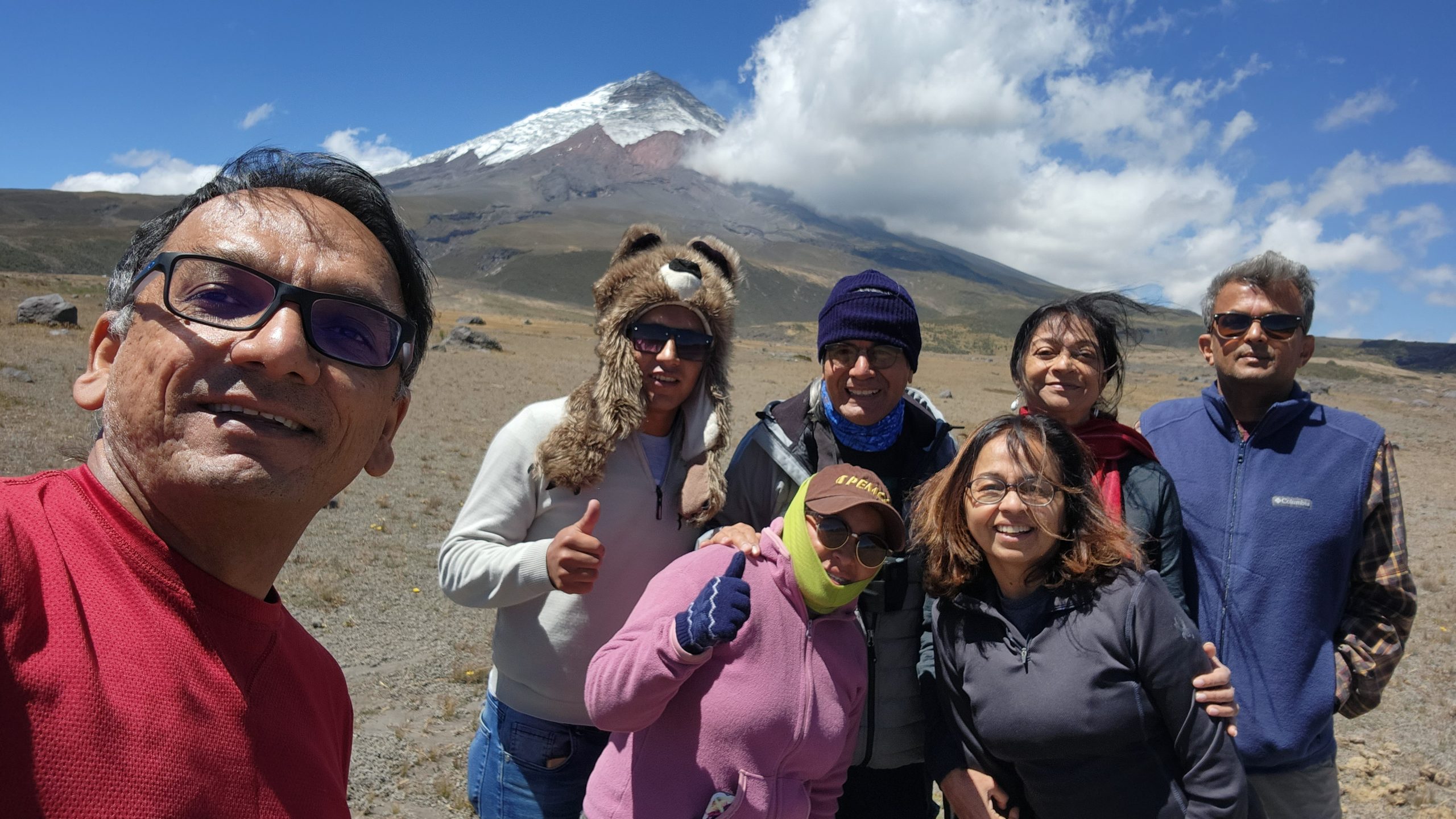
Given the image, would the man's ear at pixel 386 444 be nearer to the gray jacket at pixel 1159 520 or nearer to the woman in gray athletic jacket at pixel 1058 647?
Answer: the woman in gray athletic jacket at pixel 1058 647

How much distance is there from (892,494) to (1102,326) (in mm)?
1015

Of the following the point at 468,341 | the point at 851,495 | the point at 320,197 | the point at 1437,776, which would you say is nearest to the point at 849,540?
the point at 851,495

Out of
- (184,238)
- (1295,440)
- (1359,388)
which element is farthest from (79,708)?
Result: (1359,388)

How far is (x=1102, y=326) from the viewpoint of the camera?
297cm

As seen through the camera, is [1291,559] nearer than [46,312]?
Yes

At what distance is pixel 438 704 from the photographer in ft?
19.0

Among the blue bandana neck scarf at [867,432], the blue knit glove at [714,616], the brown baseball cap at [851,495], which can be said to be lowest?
the blue knit glove at [714,616]

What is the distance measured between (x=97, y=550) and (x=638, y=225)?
2260mm

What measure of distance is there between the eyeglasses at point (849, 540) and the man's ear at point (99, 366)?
166 centimetres

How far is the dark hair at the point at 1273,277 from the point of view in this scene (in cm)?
287

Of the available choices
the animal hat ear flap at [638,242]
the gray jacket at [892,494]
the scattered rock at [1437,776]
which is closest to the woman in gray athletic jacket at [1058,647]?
the gray jacket at [892,494]

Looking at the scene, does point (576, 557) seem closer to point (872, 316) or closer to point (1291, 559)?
point (872, 316)

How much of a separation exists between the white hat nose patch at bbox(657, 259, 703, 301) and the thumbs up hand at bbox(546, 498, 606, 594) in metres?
0.84

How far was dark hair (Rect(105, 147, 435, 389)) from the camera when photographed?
1.52m
